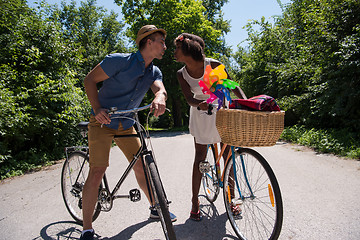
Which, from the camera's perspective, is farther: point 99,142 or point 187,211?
point 187,211

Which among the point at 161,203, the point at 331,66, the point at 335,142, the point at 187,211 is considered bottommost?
the point at 187,211

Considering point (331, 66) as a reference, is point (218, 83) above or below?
below

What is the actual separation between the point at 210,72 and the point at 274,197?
1260 mm

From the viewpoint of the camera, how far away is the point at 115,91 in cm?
266

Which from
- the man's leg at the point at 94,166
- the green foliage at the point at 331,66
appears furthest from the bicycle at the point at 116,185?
the green foliage at the point at 331,66

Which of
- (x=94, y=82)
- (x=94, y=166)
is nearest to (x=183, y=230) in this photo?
(x=94, y=166)

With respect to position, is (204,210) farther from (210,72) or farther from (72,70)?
(72,70)

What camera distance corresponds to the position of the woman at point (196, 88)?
286 centimetres

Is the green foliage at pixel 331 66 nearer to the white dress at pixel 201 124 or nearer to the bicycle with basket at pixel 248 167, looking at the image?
the white dress at pixel 201 124

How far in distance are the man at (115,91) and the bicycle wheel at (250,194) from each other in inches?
39.9

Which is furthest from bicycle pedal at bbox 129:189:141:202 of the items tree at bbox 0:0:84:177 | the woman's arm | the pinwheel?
tree at bbox 0:0:84:177

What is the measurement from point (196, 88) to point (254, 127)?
3.63ft

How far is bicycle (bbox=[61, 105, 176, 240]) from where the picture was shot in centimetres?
215

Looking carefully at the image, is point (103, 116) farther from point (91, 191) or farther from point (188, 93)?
point (188, 93)
